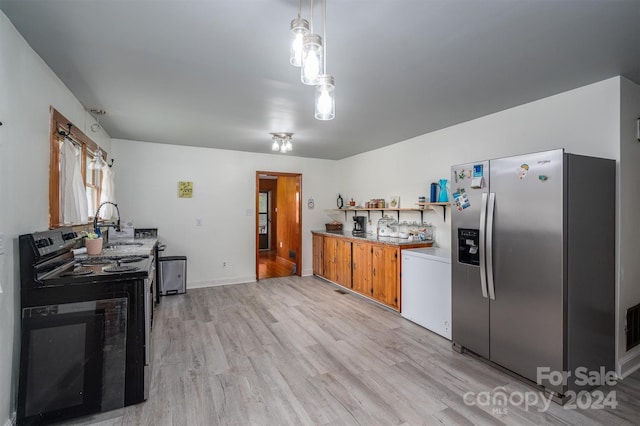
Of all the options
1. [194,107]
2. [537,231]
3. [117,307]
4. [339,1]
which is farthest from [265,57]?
[537,231]

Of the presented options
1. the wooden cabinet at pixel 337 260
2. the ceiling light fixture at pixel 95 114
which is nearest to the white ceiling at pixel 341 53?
the ceiling light fixture at pixel 95 114

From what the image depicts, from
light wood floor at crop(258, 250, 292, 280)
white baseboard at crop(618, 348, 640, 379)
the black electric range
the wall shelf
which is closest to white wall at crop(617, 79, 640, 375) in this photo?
white baseboard at crop(618, 348, 640, 379)

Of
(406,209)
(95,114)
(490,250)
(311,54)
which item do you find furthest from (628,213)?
(95,114)

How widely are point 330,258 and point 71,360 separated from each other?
4084mm

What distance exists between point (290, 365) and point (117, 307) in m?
1.47

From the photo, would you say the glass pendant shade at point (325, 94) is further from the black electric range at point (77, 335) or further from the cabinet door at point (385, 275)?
the cabinet door at point (385, 275)

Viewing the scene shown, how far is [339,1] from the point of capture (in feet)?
5.31

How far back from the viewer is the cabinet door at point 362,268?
179 inches

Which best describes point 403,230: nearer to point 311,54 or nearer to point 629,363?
point 629,363

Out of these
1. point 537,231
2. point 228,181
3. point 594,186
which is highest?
point 228,181

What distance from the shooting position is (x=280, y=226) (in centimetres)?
793

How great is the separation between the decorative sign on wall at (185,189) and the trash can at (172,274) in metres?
1.08

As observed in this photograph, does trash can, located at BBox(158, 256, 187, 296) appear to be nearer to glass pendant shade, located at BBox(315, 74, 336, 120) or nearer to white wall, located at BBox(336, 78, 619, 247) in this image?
white wall, located at BBox(336, 78, 619, 247)

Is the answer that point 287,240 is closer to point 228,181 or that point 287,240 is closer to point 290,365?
point 228,181
